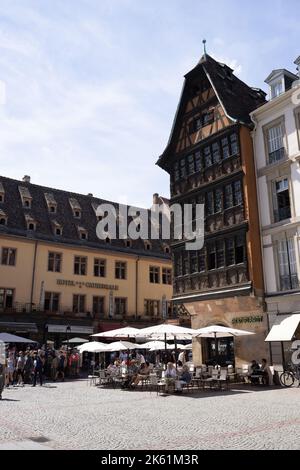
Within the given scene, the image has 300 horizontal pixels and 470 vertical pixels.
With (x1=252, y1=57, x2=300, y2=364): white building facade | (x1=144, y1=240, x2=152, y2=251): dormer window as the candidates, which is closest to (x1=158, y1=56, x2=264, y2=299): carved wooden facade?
A: (x1=252, y1=57, x2=300, y2=364): white building facade

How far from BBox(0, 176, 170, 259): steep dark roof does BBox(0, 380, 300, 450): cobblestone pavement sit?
2234 centimetres

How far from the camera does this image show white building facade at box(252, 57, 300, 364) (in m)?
21.3

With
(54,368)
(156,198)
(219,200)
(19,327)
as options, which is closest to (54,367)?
(54,368)

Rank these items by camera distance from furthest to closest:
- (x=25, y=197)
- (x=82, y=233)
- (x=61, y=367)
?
(x=82, y=233)
(x=25, y=197)
(x=61, y=367)

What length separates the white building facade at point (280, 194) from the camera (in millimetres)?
21328

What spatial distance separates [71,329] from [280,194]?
20.4 m

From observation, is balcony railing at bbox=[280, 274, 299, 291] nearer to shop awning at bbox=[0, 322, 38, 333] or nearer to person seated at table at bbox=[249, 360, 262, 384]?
person seated at table at bbox=[249, 360, 262, 384]

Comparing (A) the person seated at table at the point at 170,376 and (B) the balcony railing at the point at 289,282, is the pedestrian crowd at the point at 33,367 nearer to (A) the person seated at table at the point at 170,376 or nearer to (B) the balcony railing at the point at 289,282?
(A) the person seated at table at the point at 170,376

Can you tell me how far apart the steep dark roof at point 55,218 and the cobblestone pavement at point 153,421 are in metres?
22.3

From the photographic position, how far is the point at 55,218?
4006 centimetres

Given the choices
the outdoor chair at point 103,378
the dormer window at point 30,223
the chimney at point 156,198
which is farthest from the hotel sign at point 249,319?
the chimney at point 156,198

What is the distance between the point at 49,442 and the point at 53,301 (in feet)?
94.9

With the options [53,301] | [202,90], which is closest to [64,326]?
[53,301]

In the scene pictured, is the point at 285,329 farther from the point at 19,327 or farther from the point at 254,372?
the point at 19,327
